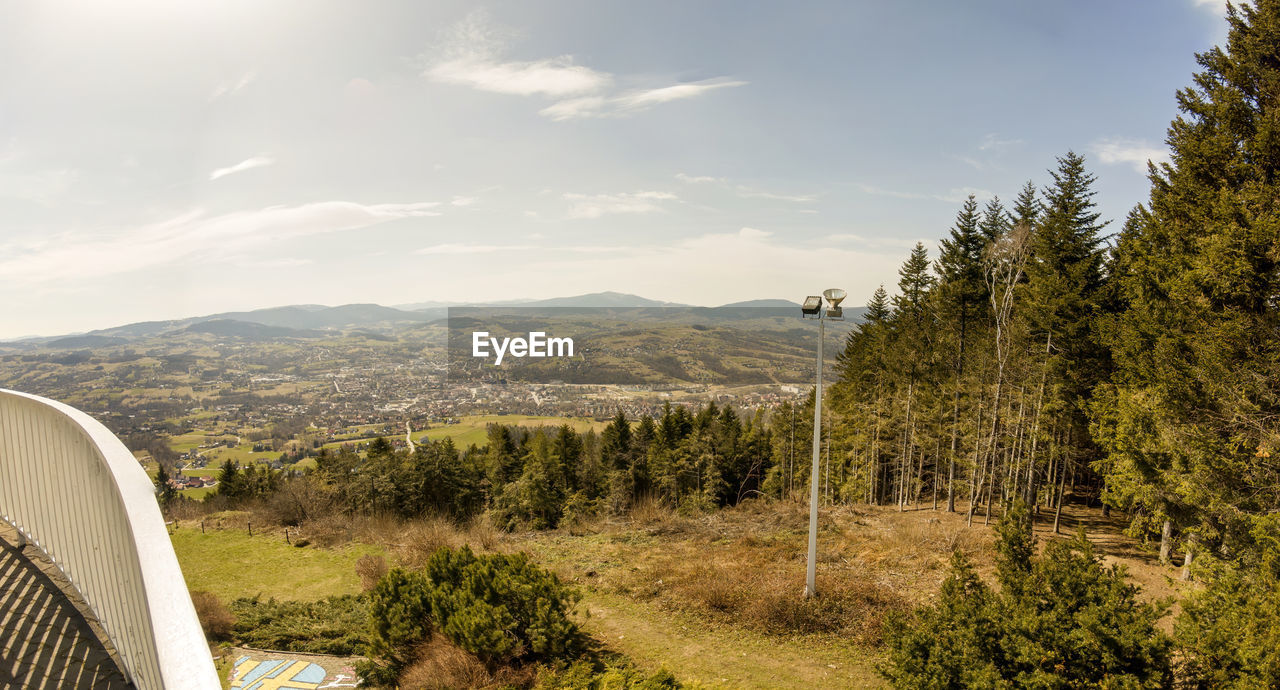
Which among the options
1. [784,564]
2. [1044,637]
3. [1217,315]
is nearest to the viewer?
[1044,637]

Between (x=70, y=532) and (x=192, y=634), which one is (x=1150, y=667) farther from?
(x=70, y=532)

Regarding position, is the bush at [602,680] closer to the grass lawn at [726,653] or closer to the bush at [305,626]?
the grass lawn at [726,653]

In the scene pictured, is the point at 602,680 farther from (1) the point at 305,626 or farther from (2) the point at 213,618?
(2) the point at 213,618

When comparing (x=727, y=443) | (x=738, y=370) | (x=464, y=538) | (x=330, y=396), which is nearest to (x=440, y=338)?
(x=330, y=396)

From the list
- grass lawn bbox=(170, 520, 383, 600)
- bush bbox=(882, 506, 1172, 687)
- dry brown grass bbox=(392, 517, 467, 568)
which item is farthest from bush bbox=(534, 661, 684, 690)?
grass lawn bbox=(170, 520, 383, 600)

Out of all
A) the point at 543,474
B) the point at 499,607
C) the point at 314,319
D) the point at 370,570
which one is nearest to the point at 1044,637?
the point at 499,607

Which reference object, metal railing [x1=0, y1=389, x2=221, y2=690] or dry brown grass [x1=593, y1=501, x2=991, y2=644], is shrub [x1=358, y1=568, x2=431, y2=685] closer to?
metal railing [x1=0, y1=389, x2=221, y2=690]

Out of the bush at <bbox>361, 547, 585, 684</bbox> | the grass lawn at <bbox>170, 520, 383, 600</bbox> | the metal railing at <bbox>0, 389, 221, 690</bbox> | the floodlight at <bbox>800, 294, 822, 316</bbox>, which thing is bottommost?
the grass lawn at <bbox>170, 520, 383, 600</bbox>
